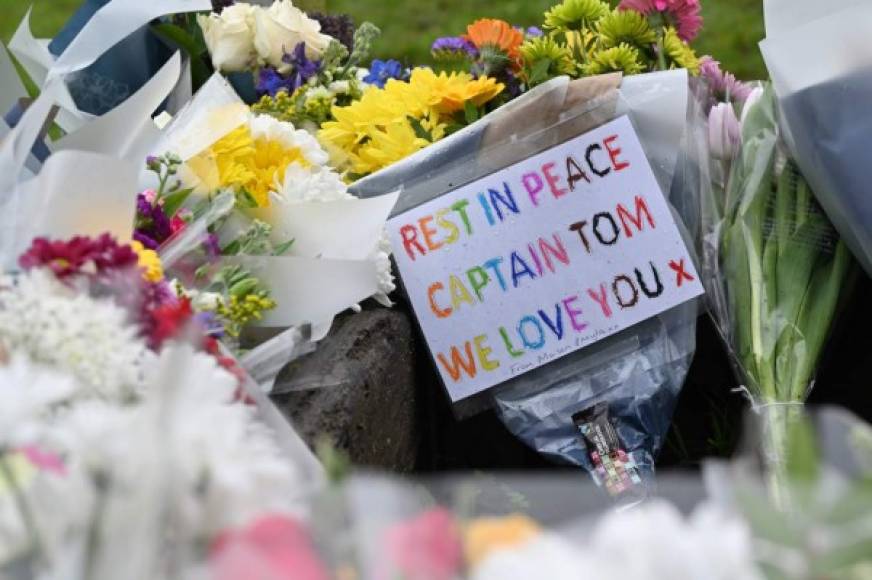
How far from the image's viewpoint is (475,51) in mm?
2008

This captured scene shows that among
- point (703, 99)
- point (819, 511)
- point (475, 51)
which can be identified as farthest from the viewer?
point (475, 51)

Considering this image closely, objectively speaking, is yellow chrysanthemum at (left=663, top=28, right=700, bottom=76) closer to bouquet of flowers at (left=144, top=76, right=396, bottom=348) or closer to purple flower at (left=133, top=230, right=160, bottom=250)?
bouquet of flowers at (left=144, top=76, right=396, bottom=348)

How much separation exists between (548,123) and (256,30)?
53 centimetres

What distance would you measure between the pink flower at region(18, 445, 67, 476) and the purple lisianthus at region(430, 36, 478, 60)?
4.74 ft

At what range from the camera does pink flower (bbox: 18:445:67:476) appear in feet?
1.99

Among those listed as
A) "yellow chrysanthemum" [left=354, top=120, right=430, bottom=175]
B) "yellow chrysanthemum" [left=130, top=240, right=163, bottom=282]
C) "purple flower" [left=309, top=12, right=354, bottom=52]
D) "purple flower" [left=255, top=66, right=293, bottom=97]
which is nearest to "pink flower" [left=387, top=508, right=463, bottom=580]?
"yellow chrysanthemum" [left=130, top=240, right=163, bottom=282]

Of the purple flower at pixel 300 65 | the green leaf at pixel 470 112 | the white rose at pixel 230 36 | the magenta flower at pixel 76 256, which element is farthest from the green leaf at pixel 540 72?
the magenta flower at pixel 76 256

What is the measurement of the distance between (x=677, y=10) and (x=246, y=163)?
2.40ft

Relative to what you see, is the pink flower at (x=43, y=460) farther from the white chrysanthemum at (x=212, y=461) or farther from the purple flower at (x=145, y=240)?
the purple flower at (x=145, y=240)

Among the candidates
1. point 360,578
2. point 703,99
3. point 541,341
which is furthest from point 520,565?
point 703,99

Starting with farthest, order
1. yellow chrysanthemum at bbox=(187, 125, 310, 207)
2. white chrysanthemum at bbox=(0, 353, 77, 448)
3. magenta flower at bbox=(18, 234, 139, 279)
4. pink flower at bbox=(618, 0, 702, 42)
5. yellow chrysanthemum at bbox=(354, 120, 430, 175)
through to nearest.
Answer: pink flower at bbox=(618, 0, 702, 42) < yellow chrysanthemum at bbox=(354, 120, 430, 175) < yellow chrysanthemum at bbox=(187, 125, 310, 207) < magenta flower at bbox=(18, 234, 139, 279) < white chrysanthemum at bbox=(0, 353, 77, 448)

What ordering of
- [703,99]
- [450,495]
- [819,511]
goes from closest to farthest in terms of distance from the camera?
[819,511]
[450,495]
[703,99]

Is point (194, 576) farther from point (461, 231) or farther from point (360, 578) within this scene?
point (461, 231)

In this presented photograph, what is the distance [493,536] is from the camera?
59 cm
